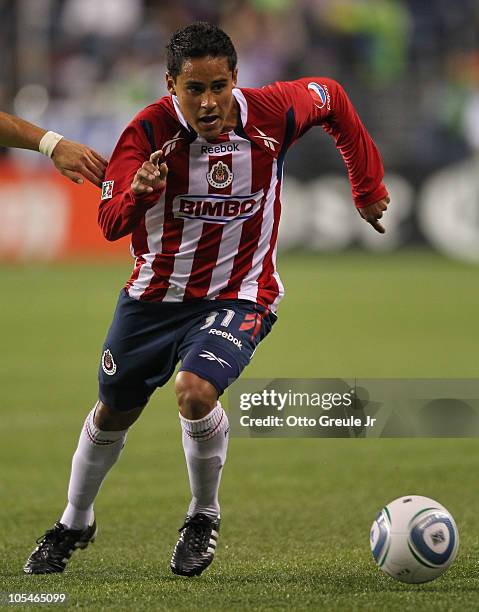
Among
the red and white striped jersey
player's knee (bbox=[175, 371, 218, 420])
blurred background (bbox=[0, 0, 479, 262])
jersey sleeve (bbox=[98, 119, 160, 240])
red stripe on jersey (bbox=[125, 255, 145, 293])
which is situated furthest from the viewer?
blurred background (bbox=[0, 0, 479, 262])

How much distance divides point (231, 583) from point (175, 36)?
2.07 metres

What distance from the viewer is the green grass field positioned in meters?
4.75

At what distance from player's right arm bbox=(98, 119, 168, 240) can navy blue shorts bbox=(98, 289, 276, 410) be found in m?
0.46

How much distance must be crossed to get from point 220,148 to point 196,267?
0.48 metres

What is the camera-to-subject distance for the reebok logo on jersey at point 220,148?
5.10 metres

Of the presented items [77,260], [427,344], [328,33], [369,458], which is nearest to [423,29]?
[328,33]

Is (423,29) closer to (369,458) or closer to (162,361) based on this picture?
(369,458)

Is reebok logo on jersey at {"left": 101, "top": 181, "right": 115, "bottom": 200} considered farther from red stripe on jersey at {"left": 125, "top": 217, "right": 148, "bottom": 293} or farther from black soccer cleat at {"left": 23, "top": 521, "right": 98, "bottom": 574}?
black soccer cleat at {"left": 23, "top": 521, "right": 98, "bottom": 574}

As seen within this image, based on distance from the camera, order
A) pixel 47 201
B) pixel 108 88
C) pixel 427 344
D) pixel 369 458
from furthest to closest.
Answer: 1. pixel 108 88
2. pixel 47 201
3. pixel 427 344
4. pixel 369 458

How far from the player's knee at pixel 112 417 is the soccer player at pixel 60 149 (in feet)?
2.96

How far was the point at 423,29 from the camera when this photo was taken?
21.5 meters

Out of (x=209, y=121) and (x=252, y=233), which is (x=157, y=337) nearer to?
(x=252, y=233)

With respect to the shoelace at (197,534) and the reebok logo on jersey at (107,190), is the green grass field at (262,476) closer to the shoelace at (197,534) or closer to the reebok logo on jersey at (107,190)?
the shoelace at (197,534)

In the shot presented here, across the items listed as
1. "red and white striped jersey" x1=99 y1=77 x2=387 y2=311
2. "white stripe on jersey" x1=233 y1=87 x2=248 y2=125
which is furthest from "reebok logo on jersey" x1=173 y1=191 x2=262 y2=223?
"white stripe on jersey" x1=233 y1=87 x2=248 y2=125
